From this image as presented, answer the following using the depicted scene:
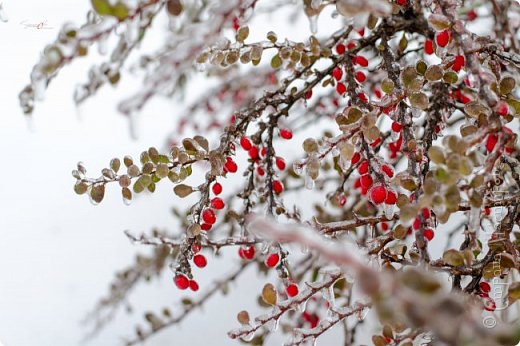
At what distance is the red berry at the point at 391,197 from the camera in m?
0.48

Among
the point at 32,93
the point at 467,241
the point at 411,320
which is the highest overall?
the point at 32,93

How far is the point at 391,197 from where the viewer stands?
0.48 m

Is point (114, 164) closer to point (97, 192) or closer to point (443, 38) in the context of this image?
point (97, 192)

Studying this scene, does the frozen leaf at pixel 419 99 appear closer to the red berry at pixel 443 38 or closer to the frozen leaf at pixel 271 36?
A: the red berry at pixel 443 38

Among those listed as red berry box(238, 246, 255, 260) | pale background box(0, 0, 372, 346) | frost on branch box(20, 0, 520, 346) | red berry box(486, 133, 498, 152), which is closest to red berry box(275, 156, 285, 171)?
frost on branch box(20, 0, 520, 346)

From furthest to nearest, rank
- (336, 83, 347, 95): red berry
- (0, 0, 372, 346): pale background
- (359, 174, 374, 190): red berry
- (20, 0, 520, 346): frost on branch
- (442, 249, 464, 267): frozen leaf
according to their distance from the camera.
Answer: (0, 0, 372, 346): pale background
(336, 83, 347, 95): red berry
(359, 174, 374, 190): red berry
(442, 249, 464, 267): frozen leaf
(20, 0, 520, 346): frost on branch

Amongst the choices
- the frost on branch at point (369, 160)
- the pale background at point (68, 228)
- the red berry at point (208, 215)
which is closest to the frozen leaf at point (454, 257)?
the frost on branch at point (369, 160)

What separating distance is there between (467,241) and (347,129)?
0.16 m

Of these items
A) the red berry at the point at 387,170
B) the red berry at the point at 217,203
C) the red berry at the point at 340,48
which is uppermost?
the red berry at the point at 340,48

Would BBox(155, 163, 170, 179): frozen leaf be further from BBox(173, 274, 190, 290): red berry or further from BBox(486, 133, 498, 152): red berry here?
BBox(486, 133, 498, 152): red berry

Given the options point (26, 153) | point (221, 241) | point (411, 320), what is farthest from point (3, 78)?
point (411, 320)

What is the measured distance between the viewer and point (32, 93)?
362 millimetres

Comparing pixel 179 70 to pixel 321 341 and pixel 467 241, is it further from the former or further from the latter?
pixel 321 341

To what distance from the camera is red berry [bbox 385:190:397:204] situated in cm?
48
